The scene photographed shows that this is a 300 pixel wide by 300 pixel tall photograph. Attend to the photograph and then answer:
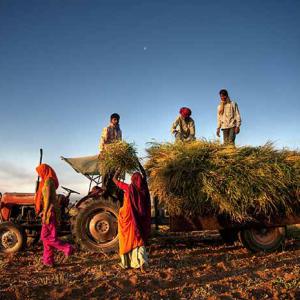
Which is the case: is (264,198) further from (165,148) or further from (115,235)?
(115,235)

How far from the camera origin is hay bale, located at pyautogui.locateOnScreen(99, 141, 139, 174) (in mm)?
6711

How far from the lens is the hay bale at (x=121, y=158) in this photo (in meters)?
6.71

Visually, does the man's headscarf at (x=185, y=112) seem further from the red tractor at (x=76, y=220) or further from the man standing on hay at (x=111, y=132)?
the red tractor at (x=76, y=220)

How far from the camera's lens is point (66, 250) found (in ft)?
20.9

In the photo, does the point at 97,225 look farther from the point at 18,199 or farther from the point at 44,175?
the point at 18,199

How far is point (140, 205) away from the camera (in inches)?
237

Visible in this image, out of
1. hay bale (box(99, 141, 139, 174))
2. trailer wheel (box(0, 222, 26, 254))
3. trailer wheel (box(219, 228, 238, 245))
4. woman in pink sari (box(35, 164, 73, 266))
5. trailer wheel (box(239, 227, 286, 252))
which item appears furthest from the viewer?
trailer wheel (box(219, 228, 238, 245))

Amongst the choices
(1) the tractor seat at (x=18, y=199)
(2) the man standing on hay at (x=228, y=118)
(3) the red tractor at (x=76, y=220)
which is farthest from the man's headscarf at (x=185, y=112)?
(1) the tractor seat at (x=18, y=199)

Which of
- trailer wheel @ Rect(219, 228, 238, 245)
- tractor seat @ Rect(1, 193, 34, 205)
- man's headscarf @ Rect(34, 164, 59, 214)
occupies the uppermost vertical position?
man's headscarf @ Rect(34, 164, 59, 214)

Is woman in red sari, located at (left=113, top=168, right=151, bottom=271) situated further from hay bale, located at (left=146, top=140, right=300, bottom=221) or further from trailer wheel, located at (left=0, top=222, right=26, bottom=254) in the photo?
trailer wheel, located at (left=0, top=222, right=26, bottom=254)

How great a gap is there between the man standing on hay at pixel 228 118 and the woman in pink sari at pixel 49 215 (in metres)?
4.00

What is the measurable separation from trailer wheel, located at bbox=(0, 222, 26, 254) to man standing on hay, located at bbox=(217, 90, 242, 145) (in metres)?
4.96

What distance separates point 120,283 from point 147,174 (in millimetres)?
2506

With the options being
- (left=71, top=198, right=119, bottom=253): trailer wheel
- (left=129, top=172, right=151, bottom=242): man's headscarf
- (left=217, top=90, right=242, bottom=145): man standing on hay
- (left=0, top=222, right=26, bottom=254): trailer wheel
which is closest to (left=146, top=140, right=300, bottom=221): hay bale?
(left=129, top=172, right=151, bottom=242): man's headscarf
